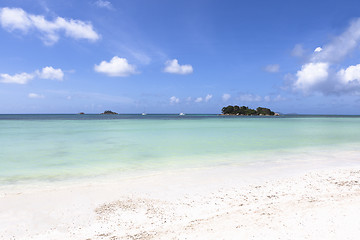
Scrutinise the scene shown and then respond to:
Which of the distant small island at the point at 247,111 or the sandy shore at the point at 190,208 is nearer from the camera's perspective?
the sandy shore at the point at 190,208

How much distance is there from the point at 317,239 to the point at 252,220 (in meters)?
1.15

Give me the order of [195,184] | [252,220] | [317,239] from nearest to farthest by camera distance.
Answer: [317,239] < [252,220] < [195,184]

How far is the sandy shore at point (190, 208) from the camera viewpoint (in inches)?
163

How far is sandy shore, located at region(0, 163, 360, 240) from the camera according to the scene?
13.6 feet

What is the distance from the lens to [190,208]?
541cm

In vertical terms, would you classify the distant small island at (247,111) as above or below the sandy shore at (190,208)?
above

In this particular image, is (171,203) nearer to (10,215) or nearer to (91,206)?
(91,206)

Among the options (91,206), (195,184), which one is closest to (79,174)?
(91,206)

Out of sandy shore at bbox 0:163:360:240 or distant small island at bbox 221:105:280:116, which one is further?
distant small island at bbox 221:105:280:116

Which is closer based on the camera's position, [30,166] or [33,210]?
[33,210]

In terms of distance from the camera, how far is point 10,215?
5.16 meters

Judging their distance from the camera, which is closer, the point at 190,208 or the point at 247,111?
the point at 190,208

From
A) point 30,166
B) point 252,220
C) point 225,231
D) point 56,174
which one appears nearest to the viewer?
point 225,231

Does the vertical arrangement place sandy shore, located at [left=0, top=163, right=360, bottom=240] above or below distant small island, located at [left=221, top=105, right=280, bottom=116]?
below
